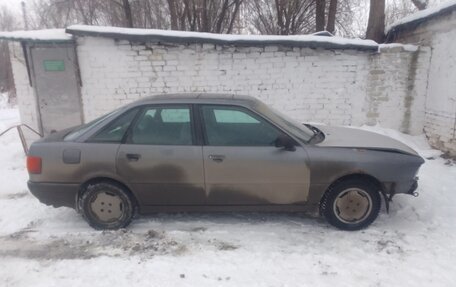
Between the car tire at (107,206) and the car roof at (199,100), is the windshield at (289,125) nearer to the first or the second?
the car roof at (199,100)

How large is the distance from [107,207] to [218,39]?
14.2 feet

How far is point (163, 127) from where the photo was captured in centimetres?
385

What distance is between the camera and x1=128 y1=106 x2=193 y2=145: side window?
3.80 metres

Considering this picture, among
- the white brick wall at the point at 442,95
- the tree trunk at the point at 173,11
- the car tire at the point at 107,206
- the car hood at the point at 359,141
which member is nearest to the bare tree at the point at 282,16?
the tree trunk at the point at 173,11

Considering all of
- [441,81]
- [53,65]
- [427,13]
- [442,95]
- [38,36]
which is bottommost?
[442,95]

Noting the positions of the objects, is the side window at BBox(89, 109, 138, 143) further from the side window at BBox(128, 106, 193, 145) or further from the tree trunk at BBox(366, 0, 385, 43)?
the tree trunk at BBox(366, 0, 385, 43)

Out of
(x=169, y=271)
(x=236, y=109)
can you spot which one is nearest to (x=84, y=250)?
(x=169, y=271)

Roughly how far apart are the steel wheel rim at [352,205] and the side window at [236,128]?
0.98m

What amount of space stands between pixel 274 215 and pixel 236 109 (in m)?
1.40

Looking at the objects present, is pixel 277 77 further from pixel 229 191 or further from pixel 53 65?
pixel 53 65

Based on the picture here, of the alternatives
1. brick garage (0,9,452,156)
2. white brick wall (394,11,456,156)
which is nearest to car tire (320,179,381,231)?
white brick wall (394,11,456,156)

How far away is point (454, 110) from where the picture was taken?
243 inches

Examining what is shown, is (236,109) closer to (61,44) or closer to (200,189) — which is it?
(200,189)

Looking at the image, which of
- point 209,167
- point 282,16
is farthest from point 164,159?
point 282,16
